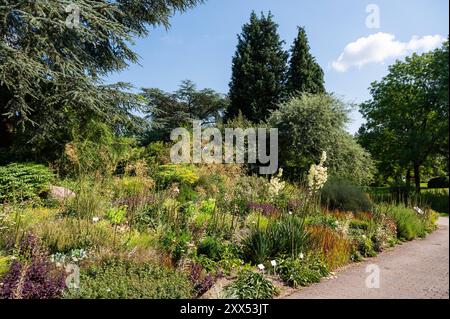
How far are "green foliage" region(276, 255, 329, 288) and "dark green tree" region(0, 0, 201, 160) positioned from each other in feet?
22.5

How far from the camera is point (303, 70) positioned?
20672 mm

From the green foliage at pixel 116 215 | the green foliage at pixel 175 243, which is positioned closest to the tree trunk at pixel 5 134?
the green foliage at pixel 116 215

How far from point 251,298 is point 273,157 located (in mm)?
11440

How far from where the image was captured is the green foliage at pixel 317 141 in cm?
1410

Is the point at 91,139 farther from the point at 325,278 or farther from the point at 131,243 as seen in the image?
the point at 325,278

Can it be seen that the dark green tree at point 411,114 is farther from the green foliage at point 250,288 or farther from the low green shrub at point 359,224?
the green foliage at point 250,288

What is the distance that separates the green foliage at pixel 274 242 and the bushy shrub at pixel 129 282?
1275 mm

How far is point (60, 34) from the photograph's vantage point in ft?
32.5

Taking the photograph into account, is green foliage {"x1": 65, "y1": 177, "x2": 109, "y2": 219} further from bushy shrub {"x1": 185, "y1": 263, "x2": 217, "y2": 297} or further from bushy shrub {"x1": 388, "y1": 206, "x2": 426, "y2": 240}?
bushy shrub {"x1": 388, "y1": 206, "x2": 426, "y2": 240}

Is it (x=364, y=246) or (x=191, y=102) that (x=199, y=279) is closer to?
(x=364, y=246)

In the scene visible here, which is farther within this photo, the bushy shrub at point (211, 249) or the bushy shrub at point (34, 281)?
the bushy shrub at point (211, 249)

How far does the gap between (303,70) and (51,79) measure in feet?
47.4

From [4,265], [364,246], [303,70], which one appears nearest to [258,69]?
[303,70]
